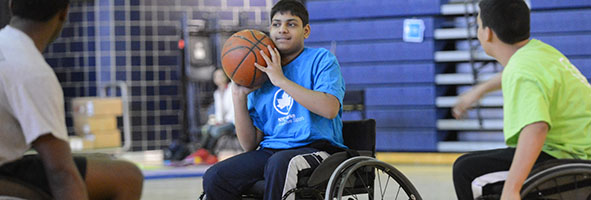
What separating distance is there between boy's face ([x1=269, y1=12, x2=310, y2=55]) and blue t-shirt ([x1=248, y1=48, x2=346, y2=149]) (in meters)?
0.05

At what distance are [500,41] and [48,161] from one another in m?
1.26

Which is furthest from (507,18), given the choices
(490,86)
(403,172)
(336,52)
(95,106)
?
(95,106)

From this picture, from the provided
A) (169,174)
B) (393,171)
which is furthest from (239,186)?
(169,174)

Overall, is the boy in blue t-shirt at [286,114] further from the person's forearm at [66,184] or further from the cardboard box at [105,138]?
the cardboard box at [105,138]

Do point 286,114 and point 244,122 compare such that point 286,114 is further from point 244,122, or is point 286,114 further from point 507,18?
point 507,18

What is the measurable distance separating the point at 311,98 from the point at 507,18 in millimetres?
704

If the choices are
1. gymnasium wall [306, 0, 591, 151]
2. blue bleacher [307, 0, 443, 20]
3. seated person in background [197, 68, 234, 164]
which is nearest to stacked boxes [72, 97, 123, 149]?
Answer: seated person in background [197, 68, 234, 164]

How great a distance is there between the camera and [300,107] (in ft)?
8.39

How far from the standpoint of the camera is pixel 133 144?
907 cm

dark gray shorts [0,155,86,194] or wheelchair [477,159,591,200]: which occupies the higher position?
dark gray shorts [0,155,86,194]

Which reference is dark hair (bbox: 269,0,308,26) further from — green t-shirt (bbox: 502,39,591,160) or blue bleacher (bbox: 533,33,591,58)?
blue bleacher (bbox: 533,33,591,58)

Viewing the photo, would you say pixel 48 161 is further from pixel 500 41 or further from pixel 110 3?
pixel 110 3

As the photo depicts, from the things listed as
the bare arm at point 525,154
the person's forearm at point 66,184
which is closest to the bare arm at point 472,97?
the bare arm at point 525,154

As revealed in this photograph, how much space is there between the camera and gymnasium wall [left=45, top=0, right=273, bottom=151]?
30.0ft
